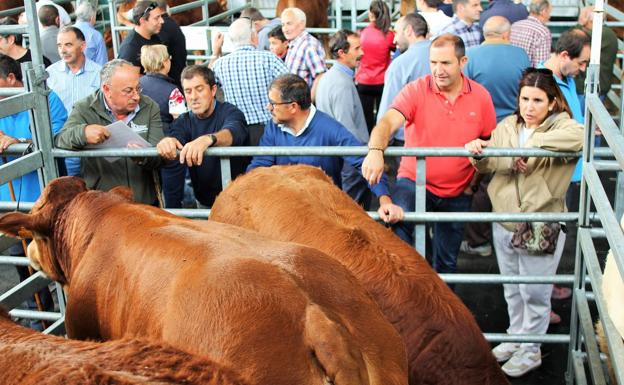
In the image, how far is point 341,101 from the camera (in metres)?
6.63

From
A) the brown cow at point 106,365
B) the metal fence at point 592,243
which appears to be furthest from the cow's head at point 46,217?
the metal fence at point 592,243

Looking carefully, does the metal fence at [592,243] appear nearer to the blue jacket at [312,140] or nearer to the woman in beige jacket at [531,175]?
the woman in beige jacket at [531,175]

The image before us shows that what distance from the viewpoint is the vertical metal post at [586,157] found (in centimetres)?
396

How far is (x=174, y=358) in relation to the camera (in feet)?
7.24

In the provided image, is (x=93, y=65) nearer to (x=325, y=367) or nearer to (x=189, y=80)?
(x=189, y=80)

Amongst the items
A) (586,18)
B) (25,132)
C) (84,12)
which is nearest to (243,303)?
(25,132)

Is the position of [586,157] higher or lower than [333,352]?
higher

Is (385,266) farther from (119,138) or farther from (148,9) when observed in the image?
(148,9)

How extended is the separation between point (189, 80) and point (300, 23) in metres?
2.85

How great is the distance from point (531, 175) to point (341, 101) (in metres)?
2.23

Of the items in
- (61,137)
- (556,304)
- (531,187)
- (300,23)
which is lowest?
(556,304)

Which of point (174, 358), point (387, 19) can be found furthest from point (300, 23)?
point (174, 358)

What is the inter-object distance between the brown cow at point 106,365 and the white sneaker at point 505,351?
11.2ft

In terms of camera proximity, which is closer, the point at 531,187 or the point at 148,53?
the point at 531,187
